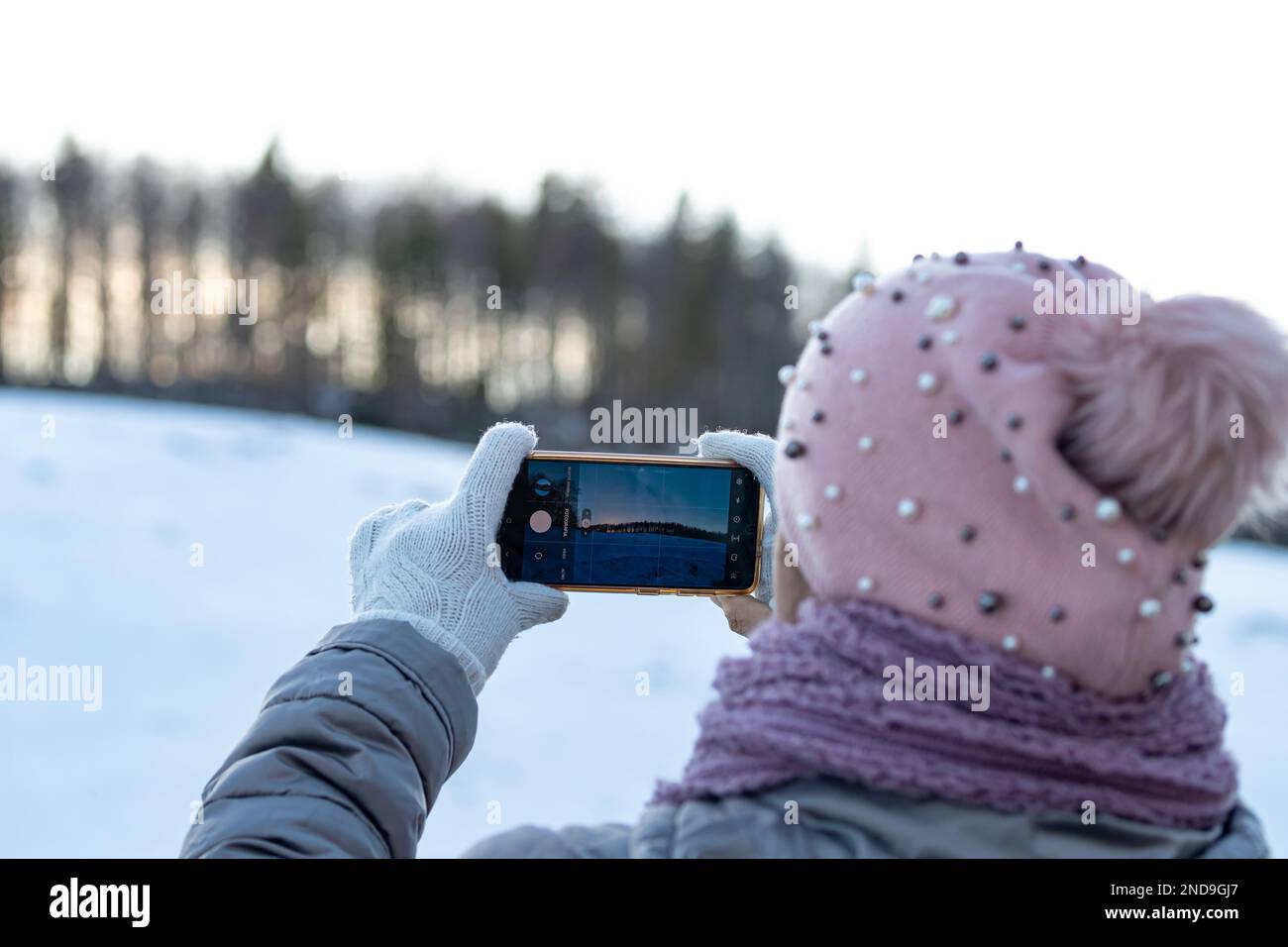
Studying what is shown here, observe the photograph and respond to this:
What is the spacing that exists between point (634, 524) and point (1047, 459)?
1.06 meters

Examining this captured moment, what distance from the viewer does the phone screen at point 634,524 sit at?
2002mm

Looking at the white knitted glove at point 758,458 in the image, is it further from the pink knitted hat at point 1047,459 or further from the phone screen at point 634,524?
the pink knitted hat at point 1047,459

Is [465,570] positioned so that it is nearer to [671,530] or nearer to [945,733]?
[671,530]

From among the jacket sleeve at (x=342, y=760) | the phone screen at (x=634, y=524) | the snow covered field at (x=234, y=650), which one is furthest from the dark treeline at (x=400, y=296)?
the jacket sleeve at (x=342, y=760)

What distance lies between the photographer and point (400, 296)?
2683 cm

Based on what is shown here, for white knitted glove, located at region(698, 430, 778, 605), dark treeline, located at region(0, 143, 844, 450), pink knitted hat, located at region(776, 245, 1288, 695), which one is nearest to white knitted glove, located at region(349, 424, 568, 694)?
white knitted glove, located at region(698, 430, 778, 605)

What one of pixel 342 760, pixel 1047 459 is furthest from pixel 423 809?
pixel 1047 459

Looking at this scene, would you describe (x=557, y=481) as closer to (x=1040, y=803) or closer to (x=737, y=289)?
(x=1040, y=803)

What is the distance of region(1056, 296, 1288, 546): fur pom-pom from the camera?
3.41 ft

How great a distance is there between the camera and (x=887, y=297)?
1.20 meters

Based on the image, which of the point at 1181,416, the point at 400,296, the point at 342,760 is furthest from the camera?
the point at 400,296

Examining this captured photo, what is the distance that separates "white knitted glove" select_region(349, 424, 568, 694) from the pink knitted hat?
0.78 meters

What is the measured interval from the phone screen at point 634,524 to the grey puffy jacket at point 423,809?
1.33 ft
